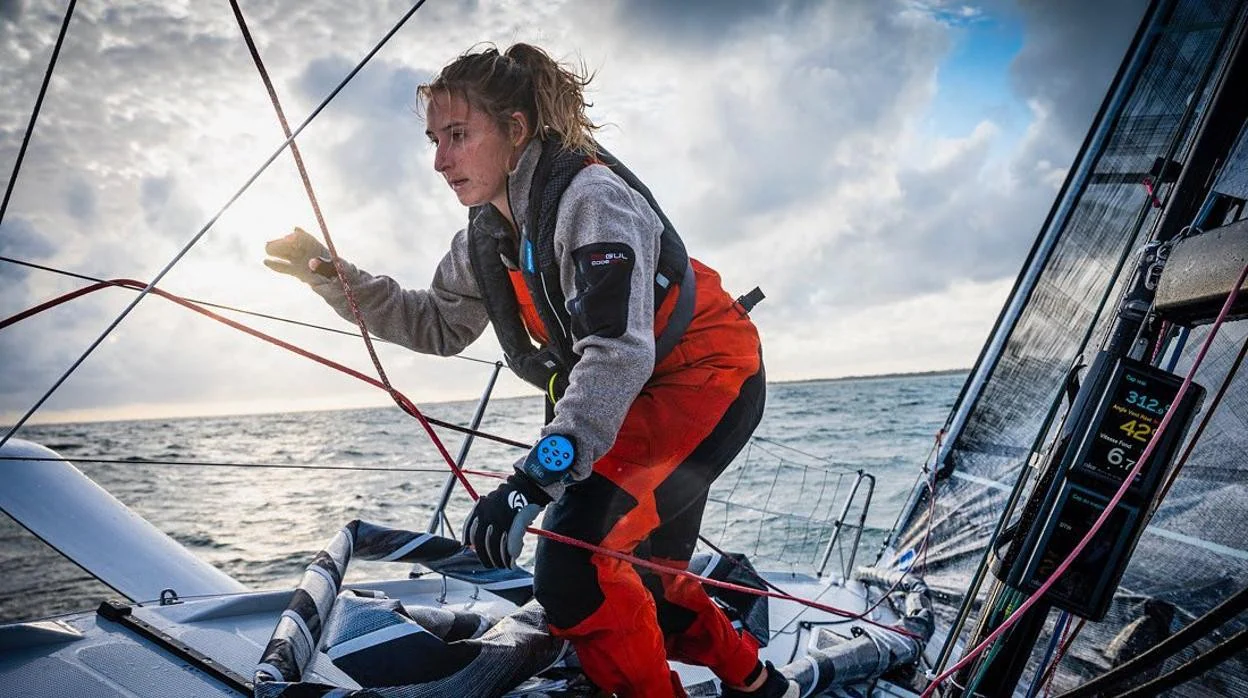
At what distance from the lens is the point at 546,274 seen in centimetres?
154

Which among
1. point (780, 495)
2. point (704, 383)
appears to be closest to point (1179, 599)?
point (704, 383)

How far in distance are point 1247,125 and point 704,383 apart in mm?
1235

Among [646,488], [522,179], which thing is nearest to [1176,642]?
[646,488]

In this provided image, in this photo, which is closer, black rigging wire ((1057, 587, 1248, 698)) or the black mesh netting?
black rigging wire ((1057, 587, 1248, 698))

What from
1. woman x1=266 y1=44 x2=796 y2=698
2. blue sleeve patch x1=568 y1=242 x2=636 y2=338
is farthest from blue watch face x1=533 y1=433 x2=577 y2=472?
blue sleeve patch x1=568 y1=242 x2=636 y2=338

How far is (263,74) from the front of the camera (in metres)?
1.38

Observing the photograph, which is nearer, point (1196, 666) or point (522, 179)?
point (1196, 666)

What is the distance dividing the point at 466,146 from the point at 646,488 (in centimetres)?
88

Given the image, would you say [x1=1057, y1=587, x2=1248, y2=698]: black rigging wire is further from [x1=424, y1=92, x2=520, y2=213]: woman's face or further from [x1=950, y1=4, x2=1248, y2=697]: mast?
[x1=424, y1=92, x2=520, y2=213]: woman's face

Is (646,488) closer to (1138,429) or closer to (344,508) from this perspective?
(1138,429)

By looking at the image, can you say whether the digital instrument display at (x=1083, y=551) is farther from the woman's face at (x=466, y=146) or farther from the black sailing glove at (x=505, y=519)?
the woman's face at (x=466, y=146)

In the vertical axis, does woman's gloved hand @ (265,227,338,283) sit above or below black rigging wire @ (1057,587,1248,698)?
above

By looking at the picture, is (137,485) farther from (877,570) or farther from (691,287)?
(691,287)

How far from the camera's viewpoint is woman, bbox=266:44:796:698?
4.43 ft
